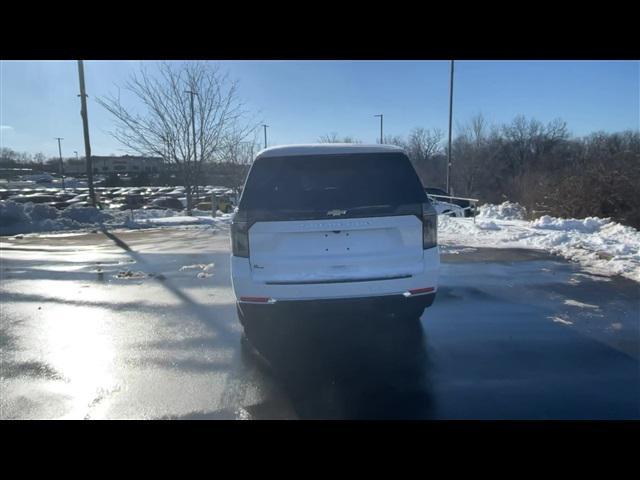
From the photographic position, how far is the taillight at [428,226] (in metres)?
3.92

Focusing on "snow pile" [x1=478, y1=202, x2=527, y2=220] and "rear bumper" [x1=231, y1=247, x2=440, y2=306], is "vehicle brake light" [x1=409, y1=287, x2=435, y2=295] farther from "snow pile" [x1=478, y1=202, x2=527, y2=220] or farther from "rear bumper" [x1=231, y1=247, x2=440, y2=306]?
"snow pile" [x1=478, y1=202, x2=527, y2=220]

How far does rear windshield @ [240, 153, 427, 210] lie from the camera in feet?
12.7

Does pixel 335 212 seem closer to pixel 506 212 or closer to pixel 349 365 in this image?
pixel 349 365

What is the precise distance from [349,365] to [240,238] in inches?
64.6

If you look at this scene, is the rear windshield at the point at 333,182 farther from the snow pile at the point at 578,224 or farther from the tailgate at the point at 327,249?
the snow pile at the point at 578,224

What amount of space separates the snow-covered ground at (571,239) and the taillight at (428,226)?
5139 millimetres

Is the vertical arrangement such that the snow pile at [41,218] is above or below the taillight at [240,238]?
below

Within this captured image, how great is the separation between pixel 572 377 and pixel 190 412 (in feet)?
11.0

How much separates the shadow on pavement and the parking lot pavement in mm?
17

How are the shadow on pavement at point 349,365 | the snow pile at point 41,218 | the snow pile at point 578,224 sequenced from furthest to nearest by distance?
the snow pile at point 41,218 < the snow pile at point 578,224 < the shadow on pavement at point 349,365

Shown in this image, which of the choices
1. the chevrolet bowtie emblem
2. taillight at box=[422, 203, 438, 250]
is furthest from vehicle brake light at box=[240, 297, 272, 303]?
taillight at box=[422, 203, 438, 250]

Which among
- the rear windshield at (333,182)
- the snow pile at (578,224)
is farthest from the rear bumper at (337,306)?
the snow pile at (578,224)
